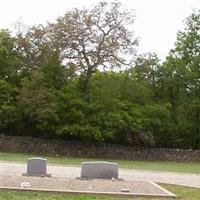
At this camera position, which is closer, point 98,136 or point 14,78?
point 98,136

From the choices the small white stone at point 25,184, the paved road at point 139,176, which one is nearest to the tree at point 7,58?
the paved road at point 139,176

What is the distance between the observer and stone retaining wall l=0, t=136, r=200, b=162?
40594 millimetres

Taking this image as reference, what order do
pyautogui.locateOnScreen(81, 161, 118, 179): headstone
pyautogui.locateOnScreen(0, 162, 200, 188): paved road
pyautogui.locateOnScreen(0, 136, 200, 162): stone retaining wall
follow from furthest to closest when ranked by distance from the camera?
pyautogui.locateOnScreen(0, 136, 200, 162): stone retaining wall < pyautogui.locateOnScreen(0, 162, 200, 188): paved road < pyautogui.locateOnScreen(81, 161, 118, 179): headstone

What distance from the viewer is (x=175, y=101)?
5019 centimetres

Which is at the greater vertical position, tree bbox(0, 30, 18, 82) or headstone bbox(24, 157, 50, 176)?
tree bbox(0, 30, 18, 82)

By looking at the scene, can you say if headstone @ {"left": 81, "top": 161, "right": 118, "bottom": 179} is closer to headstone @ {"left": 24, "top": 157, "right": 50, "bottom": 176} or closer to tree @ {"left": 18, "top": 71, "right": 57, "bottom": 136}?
headstone @ {"left": 24, "top": 157, "right": 50, "bottom": 176}

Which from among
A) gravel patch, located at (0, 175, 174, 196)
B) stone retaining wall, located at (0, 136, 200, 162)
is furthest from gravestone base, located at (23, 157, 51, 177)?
stone retaining wall, located at (0, 136, 200, 162)

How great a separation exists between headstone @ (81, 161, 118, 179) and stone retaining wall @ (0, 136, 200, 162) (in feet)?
67.6

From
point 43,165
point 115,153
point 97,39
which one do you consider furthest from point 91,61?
point 43,165

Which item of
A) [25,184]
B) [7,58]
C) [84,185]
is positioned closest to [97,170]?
[84,185]

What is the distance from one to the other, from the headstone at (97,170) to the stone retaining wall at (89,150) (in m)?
20.6

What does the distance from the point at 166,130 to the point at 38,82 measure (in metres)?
12.0

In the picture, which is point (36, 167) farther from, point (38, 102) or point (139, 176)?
point (38, 102)

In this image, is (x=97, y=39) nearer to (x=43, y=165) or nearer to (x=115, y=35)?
(x=115, y=35)
